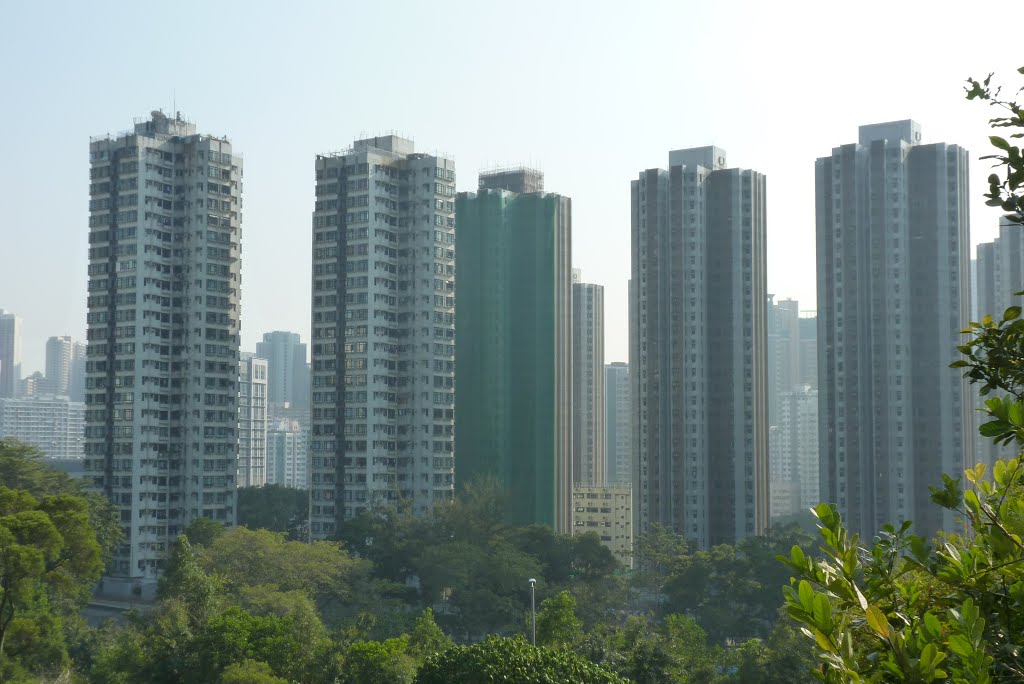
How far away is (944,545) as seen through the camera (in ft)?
10.7

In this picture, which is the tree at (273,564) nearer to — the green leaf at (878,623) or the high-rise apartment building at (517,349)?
the high-rise apartment building at (517,349)

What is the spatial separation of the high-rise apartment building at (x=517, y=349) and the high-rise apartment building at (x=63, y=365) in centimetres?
8217

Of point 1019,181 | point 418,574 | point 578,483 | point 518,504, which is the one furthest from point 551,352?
point 1019,181

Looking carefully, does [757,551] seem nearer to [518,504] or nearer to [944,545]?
[518,504]

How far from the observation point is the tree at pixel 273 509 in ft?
167

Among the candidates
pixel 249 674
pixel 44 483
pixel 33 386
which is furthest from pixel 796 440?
pixel 33 386

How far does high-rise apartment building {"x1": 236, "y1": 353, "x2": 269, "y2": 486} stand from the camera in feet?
289

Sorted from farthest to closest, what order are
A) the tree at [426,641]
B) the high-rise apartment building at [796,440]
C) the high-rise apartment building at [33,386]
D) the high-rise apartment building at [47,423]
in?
the high-rise apartment building at [33,386] → the high-rise apartment building at [47,423] → the high-rise apartment building at [796,440] → the tree at [426,641]

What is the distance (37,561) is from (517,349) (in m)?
36.4

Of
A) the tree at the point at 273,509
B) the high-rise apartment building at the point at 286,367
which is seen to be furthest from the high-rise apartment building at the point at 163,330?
the high-rise apartment building at the point at 286,367

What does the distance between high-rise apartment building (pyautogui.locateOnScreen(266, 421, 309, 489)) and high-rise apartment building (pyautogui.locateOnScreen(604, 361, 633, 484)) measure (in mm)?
32284

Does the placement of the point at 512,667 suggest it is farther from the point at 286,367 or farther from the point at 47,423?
the point at 286,367

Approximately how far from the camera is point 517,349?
2167 inches

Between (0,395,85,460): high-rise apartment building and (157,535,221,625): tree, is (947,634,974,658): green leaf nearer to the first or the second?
(157,535,221,625): tree
